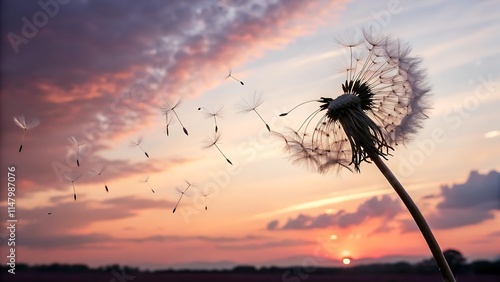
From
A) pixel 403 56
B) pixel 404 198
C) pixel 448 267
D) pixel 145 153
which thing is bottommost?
pixel 448 267

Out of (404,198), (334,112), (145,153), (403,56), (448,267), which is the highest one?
(403,56)

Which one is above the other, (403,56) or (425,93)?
(403,56)

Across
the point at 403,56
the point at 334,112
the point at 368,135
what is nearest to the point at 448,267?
the point at 368,135

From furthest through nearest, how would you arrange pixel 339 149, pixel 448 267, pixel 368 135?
pixel 339 149
pixel 368 135
pixel 448 267

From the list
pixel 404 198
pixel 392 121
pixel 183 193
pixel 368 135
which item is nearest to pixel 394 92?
pixel 392 121

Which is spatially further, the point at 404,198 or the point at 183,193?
the point at 183,193

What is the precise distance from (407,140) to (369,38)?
2.48m

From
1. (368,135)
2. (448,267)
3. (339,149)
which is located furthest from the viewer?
(339,149)

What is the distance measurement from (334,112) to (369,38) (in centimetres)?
252

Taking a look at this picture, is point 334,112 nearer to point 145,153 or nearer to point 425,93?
point 425,93

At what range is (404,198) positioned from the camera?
33.4ft

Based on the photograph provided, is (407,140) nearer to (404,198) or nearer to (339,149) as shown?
(339,149)

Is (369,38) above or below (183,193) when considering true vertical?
above

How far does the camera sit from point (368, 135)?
11344 mm
